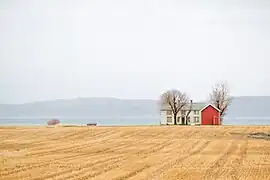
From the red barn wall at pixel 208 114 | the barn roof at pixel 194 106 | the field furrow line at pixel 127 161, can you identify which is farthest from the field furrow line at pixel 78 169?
the barn roof at pixel 194 106

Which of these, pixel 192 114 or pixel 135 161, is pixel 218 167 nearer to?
pixel 135 161

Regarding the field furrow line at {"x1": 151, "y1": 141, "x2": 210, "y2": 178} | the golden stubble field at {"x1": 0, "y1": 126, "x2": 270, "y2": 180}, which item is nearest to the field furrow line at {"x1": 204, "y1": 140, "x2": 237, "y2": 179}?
the golden stubble field at {"x1": 0, "y1": 126, "x2": 270, "y2": 180}

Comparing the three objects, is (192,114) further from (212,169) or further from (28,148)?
(212,169)

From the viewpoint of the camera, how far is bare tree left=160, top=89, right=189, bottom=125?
11406 cm

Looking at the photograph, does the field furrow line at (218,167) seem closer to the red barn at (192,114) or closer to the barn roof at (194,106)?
the red barn at (192,114)

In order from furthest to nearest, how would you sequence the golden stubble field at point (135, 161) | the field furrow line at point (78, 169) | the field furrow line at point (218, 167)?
1. the field furrow line at point (218, 167)
2. the golden stubble field at point (135, 161)
3. the field furrow line at point (78, 169)

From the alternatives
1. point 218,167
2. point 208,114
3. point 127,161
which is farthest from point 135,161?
point 208,114

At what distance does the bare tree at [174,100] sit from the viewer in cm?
11406

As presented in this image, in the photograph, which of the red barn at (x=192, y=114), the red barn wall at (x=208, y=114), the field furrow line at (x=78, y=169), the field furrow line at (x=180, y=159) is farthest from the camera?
the red barn at (x=192, y=114)

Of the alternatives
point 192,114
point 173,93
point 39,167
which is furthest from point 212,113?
point 39,167

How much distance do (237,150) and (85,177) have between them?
58.8ft

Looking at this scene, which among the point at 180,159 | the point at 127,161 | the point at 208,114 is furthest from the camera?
the point at 208,114

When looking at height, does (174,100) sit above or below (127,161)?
above

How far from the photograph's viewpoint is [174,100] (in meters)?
117
